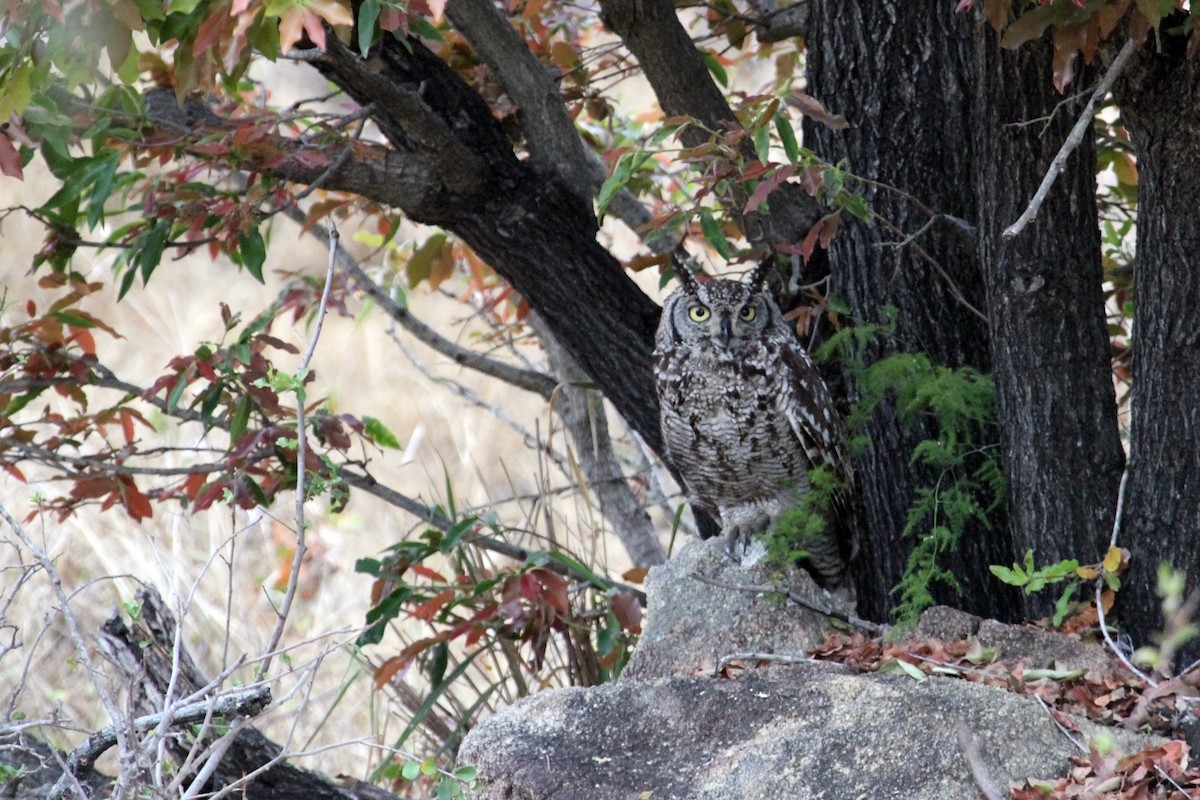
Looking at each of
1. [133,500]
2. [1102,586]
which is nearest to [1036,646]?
[1102,586]

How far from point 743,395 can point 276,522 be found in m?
2.51

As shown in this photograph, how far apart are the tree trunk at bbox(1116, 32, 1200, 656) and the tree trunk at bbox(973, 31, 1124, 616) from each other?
Result: 5.1 inches

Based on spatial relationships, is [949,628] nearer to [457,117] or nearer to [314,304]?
[457,117]

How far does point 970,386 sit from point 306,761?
14.9ft

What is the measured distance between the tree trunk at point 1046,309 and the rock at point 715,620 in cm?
60

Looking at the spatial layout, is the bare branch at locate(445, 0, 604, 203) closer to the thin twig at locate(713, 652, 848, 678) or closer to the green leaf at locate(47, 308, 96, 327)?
the green leaf at locate(47, 308, 96, 327)

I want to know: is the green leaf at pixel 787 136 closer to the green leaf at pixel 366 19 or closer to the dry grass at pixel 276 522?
the green leaf at pixel 366 19

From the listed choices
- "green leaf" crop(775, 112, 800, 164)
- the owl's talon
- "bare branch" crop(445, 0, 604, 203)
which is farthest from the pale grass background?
"green leaf" crop(775, 112, 800, 164)

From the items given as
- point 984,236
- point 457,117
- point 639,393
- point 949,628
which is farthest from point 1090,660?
point 457,117

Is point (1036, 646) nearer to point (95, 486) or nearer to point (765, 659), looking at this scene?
point (765, 659)

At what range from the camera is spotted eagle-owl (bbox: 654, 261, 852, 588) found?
12.2ft

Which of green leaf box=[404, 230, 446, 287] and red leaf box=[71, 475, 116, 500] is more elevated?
green leaf box=[404, 230, 446, 287]

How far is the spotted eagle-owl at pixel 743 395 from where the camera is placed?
3730 millimetres

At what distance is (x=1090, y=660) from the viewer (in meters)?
2.68
